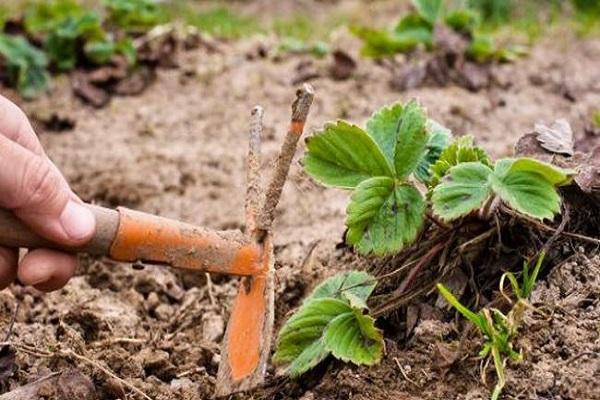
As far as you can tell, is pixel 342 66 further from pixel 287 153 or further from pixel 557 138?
pixel 287 153

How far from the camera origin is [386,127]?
2.22m

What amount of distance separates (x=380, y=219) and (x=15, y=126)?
0.71 metres

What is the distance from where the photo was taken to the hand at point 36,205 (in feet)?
6.53

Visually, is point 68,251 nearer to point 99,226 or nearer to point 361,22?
point 99,226

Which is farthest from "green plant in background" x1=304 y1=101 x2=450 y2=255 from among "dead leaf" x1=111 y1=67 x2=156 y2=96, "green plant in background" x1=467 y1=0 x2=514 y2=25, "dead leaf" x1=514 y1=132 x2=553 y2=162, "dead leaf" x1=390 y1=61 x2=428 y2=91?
"green plant in background" x1=467 y1=0 x2=514 y2=25

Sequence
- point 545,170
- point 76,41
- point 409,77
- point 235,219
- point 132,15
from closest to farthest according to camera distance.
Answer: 1. point 545,170
2. point 235,219
3. point 409,77
4. point 76,41
5. point 132,15

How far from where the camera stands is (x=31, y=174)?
200 cm

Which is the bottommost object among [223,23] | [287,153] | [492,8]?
[492,8]

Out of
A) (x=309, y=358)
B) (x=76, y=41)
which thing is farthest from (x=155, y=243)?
(x=76, y=41)

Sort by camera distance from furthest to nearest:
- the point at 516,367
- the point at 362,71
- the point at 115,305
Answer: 1. the point at 362,71
2. the point at 115,305
3. the point at 516,367

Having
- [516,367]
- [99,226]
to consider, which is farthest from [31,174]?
[516,367]

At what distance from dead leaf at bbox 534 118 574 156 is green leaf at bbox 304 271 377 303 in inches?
17.9

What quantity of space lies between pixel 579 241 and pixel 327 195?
1211 mm

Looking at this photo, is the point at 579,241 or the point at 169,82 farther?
the point at 169,82
